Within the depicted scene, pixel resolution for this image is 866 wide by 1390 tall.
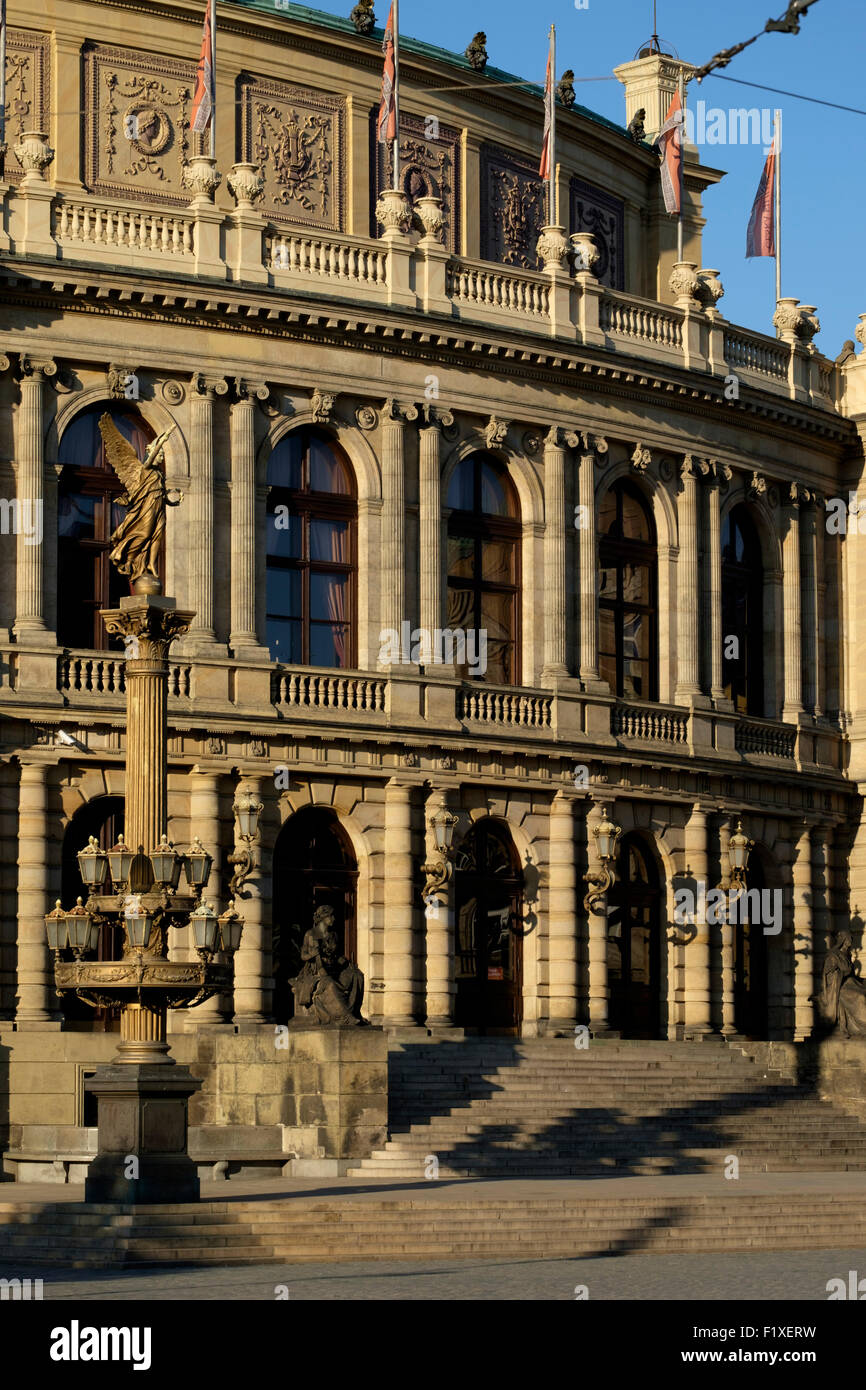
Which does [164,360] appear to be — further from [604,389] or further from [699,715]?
[699,715]

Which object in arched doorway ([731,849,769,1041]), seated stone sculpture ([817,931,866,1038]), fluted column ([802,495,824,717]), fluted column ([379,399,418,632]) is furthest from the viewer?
fluted column ([802,495,824,717])

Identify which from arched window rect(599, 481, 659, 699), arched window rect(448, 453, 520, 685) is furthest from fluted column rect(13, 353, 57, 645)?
arched window rect(599, 481, 659, 699)

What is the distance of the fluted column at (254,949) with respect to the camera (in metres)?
49.3

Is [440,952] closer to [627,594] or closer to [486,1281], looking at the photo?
[627,594]

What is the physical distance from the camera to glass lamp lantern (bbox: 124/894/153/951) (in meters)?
32.6

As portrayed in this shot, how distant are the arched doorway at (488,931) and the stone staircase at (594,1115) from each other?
6.21 feet

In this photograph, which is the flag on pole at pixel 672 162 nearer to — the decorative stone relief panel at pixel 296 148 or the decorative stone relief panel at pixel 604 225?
the decorative stone relief panel at pixel 604 225

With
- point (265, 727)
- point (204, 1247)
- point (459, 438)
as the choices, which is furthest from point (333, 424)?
point (204, 1247)

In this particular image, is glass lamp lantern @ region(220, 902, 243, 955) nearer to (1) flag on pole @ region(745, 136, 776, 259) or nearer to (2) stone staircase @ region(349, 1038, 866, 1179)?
(2) stone staircase @ region(349, 1038, 866, 1179)

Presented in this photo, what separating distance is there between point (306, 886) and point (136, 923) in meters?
18.6

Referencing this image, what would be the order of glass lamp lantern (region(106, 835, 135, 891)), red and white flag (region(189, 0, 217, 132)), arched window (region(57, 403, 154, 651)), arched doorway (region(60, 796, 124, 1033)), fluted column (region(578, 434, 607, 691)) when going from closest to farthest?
glass lamp lantern (region(106, 835, 135, 891)) → arched doorway (region(60, 796, 124, 1033)) → arched window (region(57, 403, 154, 651)) → red and white flag (region(189, 0, 217, 132)) → fluted column (region(578, 434, 607, 691))

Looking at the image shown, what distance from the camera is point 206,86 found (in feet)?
169

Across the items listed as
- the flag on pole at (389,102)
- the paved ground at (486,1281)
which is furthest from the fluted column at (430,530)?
the paved ground at (486,1281)

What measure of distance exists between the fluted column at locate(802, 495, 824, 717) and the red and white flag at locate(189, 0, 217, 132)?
17664mm
